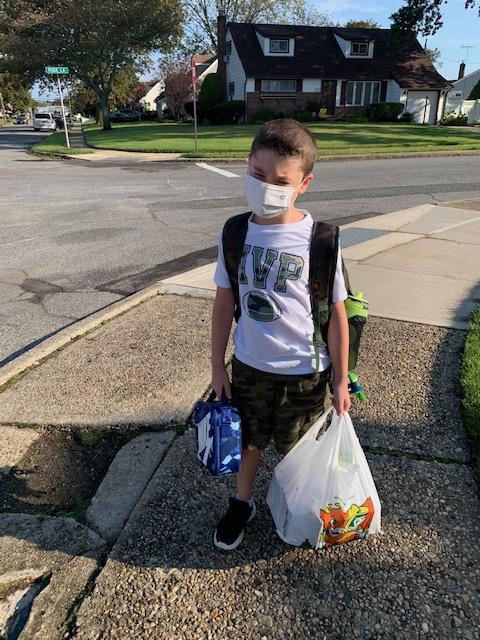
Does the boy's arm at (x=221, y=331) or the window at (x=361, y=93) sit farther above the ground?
the window at (x=361, y=93)

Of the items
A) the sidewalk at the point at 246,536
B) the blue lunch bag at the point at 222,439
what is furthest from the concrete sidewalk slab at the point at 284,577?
the blue lunch bag at the point at 222,439

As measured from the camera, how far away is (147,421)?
3025mm

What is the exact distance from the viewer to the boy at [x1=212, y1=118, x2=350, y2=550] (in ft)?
5.65

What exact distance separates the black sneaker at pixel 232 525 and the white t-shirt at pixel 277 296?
26.6 inches

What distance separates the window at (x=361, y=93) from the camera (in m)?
38.7

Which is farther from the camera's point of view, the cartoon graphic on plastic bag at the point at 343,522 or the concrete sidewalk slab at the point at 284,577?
the cartoon graphic on plastic bag at the point at 343,522

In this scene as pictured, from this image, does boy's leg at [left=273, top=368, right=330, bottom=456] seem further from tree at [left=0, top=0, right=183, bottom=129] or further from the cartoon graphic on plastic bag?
tree at [left=0, top=0, right=183, bottom=129]

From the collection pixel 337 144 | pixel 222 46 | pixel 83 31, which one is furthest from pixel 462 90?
pixel 337 144

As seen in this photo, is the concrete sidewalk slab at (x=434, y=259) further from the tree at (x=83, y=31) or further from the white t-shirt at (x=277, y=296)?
the tree at (x=83, y=31)

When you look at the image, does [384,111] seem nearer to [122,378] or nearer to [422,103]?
[422,103]

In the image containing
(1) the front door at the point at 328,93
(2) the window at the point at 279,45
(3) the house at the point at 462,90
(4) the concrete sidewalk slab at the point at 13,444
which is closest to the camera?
(4) the concrete sidewalk slab at the point at 13,444

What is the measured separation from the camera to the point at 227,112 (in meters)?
37.2

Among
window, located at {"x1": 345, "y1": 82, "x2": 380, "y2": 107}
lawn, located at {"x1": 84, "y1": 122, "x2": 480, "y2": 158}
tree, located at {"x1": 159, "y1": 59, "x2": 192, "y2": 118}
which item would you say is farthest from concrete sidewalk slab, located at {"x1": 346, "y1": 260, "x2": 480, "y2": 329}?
tree, located at {"x1": 159, "y1": 59, "x2": 192, "y2": 118}

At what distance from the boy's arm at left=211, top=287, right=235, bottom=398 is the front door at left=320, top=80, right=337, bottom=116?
3992cm
